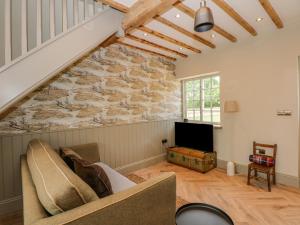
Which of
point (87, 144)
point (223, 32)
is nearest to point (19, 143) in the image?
point (87, 144)

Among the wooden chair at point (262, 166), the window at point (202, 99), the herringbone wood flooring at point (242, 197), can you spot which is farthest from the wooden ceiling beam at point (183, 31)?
the herringbone wood flooring at point (242, 197)

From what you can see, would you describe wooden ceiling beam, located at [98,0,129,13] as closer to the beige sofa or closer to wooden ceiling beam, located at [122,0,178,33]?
wooden ceiling beam, located at [122,0,178,33]

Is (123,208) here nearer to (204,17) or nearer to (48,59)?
(48,59)

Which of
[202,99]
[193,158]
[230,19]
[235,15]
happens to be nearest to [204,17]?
[235,15]

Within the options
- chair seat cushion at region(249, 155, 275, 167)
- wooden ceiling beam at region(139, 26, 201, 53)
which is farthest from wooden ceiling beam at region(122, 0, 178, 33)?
chair seat cushion at region(249, 155, 275, 167)

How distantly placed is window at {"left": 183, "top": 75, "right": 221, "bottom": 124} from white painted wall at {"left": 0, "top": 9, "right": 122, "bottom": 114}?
268 cm

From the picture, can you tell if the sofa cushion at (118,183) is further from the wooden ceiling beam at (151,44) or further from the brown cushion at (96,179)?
the wooden ceiling beam at (151,44)

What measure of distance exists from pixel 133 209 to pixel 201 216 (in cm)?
63

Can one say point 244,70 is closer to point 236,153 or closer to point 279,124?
point 279,124

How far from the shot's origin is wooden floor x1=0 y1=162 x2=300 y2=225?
210cm

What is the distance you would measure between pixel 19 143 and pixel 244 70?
3.85 meters

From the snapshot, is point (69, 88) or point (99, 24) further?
point (69, 88)

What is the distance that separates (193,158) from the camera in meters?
3.58

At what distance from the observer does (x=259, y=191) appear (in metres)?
2.70
